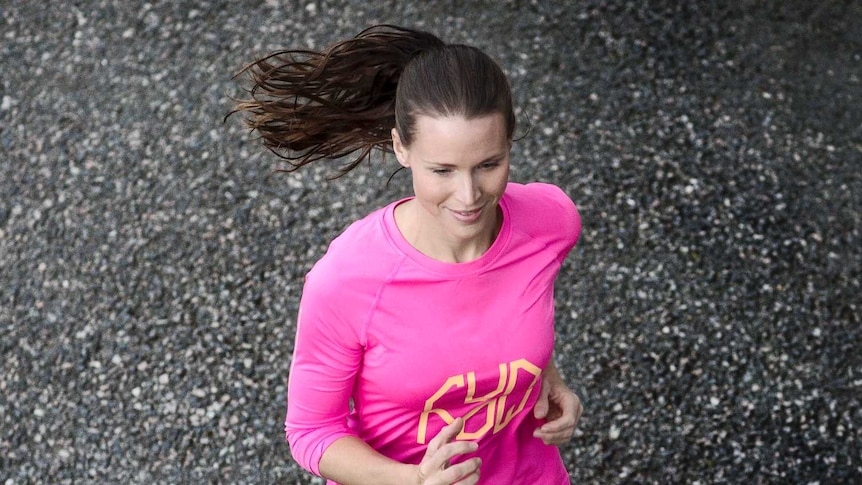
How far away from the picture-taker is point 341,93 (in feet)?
7.29

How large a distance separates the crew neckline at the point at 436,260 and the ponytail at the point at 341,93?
0.24m

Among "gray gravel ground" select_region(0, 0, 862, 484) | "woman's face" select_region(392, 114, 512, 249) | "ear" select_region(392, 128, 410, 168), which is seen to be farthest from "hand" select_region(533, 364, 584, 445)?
"gray gravel ground" select_region(0, 0, 862, 484)

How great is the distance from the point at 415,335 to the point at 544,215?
0.43 m

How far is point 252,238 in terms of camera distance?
13.7 feet

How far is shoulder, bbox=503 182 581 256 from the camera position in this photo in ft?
6.95

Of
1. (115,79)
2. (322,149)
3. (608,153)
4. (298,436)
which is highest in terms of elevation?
(322,149)

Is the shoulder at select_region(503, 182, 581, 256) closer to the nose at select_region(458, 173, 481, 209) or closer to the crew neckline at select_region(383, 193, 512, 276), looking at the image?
the crew neckline at select_region(383, 193, 512, 276)

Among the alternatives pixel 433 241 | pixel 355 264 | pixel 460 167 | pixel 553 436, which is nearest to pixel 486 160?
pixel 460 167

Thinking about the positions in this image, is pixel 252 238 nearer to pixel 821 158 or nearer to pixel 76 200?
pixel 76 200

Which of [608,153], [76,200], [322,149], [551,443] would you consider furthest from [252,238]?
[551,443]

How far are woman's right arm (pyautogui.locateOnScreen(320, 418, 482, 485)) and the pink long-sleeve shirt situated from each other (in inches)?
1.2

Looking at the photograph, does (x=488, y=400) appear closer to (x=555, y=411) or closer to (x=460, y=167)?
(x=555, y=411)

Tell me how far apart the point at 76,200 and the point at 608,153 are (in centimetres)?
237

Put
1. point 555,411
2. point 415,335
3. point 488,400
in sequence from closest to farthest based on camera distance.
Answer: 1. point 415,335
2. point 488,400
3. point 555,411
